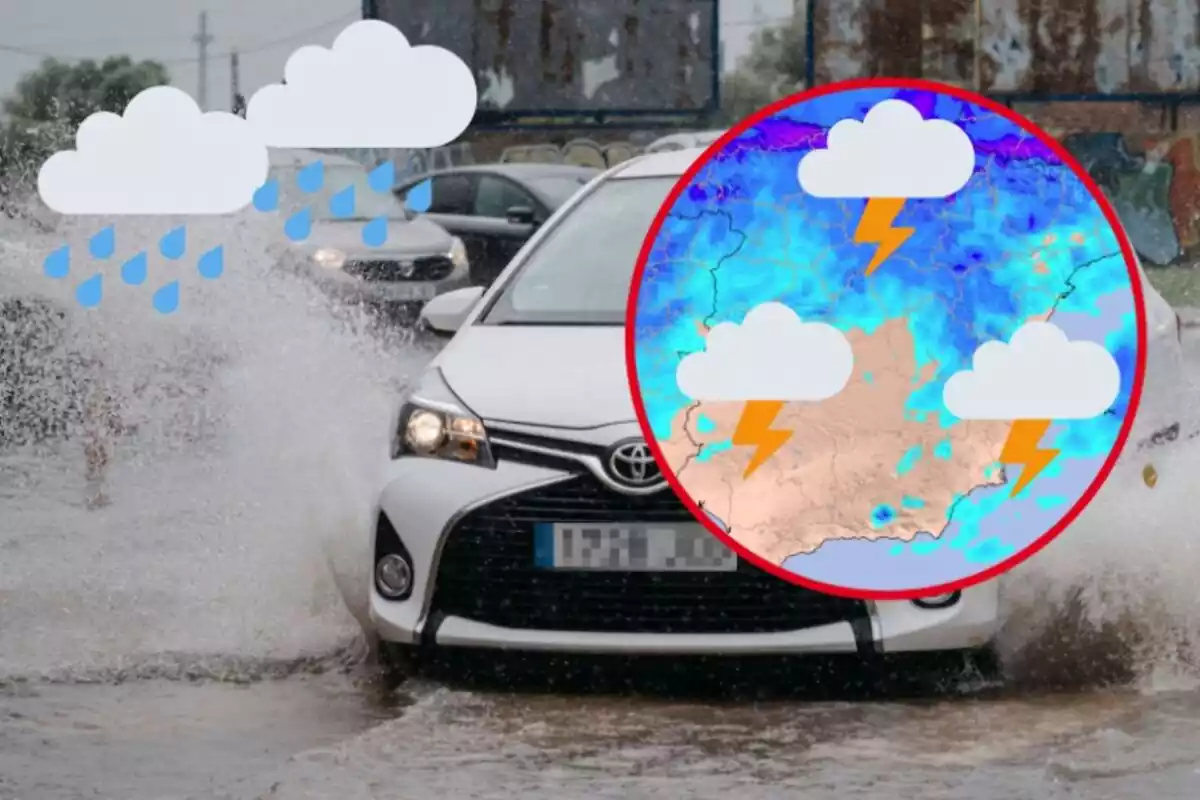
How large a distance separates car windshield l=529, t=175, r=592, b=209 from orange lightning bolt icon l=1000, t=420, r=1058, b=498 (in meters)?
1.50

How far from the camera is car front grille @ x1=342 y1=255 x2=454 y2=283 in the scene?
661 cm

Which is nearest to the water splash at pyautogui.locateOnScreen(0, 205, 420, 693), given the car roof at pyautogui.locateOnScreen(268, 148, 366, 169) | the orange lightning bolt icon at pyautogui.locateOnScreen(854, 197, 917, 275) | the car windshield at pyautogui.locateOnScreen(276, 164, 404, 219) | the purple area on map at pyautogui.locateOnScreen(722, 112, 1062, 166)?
the car windshield at pyautogui.locateOnScreen(276, 164, 404, 219)

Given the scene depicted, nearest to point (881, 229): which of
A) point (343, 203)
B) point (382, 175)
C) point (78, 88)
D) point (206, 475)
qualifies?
point (382, 175)

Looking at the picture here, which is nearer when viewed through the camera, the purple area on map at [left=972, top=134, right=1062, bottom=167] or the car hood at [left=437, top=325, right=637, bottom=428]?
the purple area on map at [left=972, top=134, right=1062, bottom=167]

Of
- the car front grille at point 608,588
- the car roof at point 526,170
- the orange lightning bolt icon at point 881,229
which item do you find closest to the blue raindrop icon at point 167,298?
the car roof at point 526,170

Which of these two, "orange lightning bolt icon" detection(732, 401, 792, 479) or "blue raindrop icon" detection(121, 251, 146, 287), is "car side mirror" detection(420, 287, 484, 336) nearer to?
"blue raindrop icon" detection(121, 251, 146, 287)

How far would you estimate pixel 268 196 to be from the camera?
563 centimetres

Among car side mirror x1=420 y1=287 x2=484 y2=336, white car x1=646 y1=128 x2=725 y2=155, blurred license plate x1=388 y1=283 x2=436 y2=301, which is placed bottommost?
car side mirror x1=420 y1=287 x2=484 y2=336

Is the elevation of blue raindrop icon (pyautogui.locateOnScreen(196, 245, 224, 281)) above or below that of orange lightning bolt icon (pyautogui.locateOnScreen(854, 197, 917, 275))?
below

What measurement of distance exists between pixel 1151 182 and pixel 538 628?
2.21 meters

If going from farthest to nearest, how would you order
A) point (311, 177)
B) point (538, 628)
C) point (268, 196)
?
point (268, 196) < point (311, 177) < point (538, 628)

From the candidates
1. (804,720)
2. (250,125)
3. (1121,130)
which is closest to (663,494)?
(804,720)

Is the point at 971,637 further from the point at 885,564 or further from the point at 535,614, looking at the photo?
the point at 535,614

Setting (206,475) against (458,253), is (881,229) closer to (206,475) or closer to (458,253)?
(458,253)
